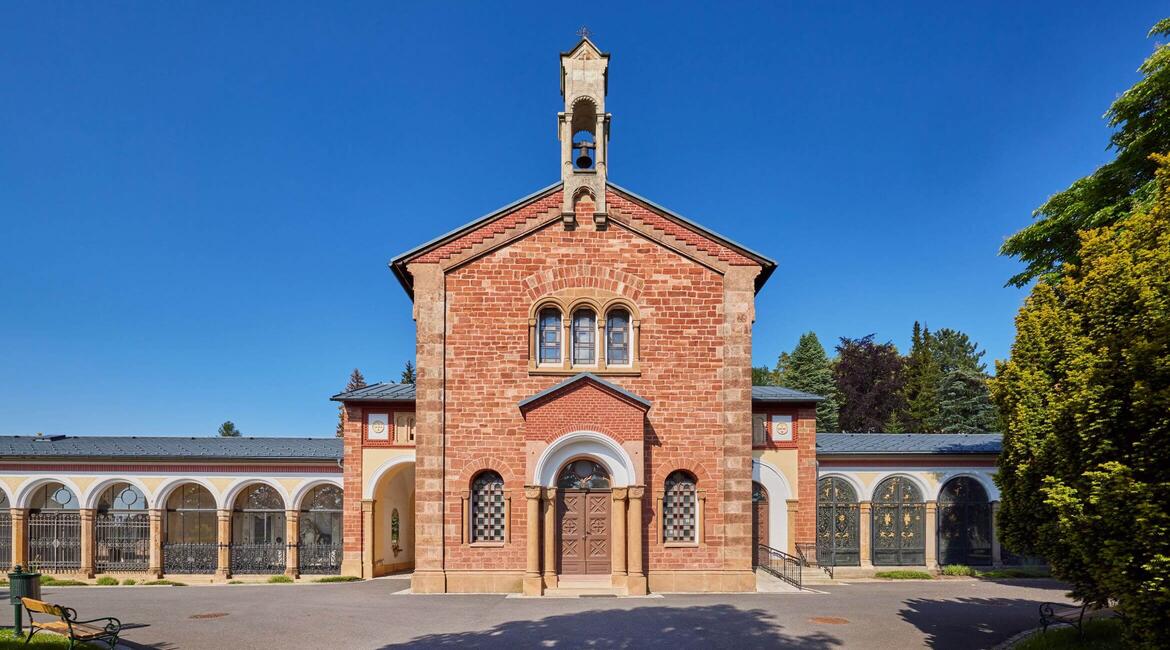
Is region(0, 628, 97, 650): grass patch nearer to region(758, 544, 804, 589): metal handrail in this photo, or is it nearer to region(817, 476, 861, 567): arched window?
region(758, 544, 804, 589): metal handrail

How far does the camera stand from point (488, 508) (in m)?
18.1

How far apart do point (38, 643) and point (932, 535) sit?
974 inches

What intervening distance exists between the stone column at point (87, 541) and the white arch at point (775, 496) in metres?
22.5

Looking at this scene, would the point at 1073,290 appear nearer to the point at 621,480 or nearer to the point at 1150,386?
the point at 1150,386

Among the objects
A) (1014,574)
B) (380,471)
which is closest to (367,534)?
(380,471)

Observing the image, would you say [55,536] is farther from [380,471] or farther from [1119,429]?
[1119,429]

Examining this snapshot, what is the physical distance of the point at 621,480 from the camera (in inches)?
687

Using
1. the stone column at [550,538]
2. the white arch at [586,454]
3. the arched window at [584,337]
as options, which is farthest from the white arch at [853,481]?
the stone column at [550,538]

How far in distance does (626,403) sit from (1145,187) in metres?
13.4

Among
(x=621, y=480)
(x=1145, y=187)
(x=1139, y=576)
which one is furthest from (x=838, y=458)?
(x=1139, y=576)

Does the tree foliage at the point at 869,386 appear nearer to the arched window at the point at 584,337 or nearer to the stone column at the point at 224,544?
the arched window at the point at 584,337

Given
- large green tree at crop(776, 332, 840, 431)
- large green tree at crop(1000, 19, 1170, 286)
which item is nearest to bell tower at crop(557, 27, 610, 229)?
large green tree at crop(1000, 19, 1170, 286)

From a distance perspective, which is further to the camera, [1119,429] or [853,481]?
[853,481]

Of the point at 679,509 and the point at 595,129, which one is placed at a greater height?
the point at 595,129
